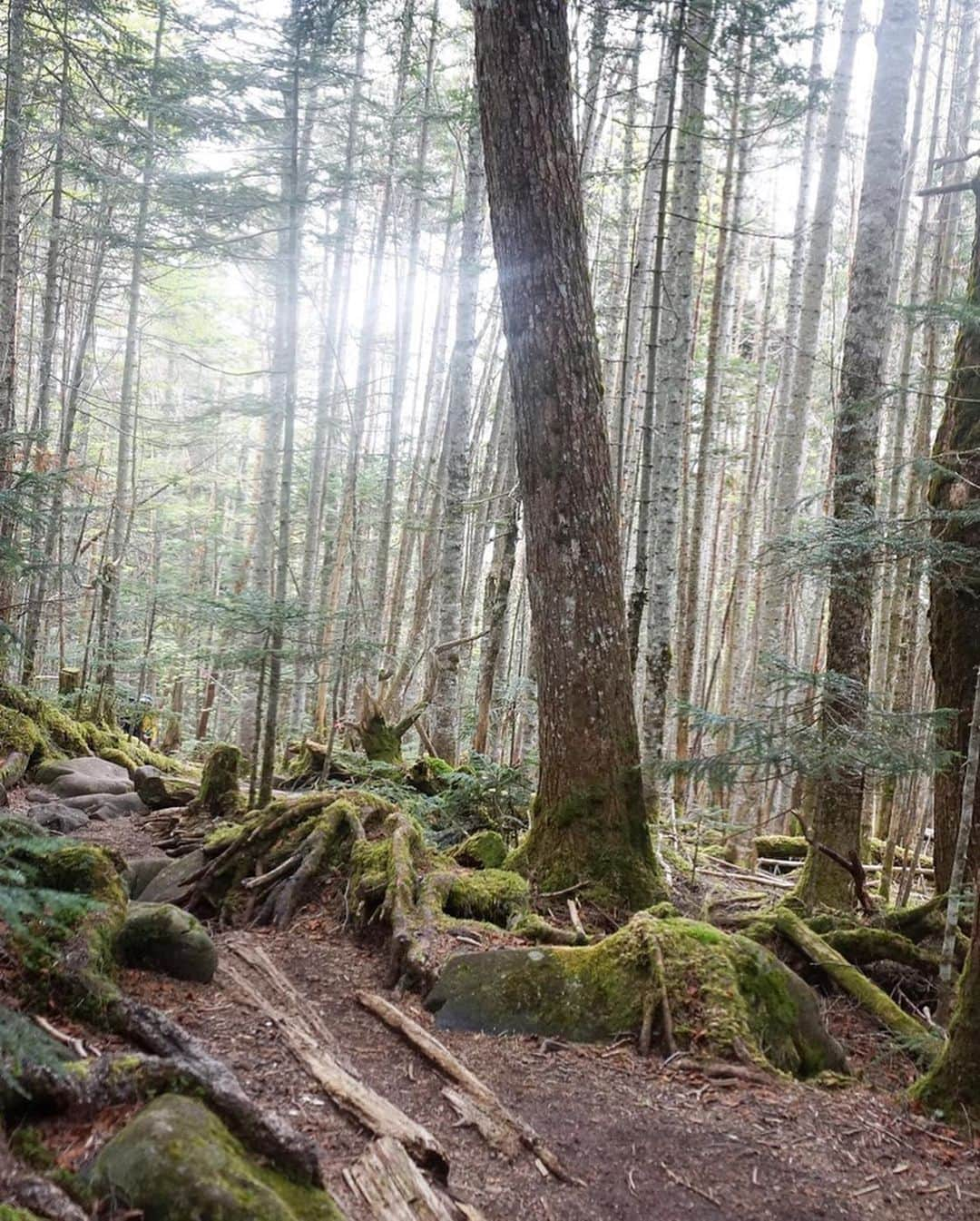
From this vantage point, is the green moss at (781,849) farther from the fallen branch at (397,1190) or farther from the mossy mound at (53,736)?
Result: the fallen branch at (397,1190)

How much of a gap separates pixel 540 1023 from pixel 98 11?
11347 millimetres

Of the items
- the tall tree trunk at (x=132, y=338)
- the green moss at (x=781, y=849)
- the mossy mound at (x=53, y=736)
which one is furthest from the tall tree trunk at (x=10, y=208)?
the green moss at (x=781, y=849)

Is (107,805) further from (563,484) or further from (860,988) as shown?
(860,988)

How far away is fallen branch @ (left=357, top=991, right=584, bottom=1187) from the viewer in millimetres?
3027

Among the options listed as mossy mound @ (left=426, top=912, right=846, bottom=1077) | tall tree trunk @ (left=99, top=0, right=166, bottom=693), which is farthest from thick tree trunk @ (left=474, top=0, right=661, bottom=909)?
tall tree trunk @ (left=99, top=0, right=166, bottom=693)

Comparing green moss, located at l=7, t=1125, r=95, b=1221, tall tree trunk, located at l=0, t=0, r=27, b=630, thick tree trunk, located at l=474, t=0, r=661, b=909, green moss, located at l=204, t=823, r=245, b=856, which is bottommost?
green moss, located at l=204, t=823, r=245, b=856

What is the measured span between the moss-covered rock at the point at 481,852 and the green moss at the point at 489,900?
0.75 metres

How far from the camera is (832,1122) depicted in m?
3.45

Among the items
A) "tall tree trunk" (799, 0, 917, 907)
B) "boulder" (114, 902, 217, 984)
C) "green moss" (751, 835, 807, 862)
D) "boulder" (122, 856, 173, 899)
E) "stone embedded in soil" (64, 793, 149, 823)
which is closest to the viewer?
"boulder" (114, 902, 217, 984)

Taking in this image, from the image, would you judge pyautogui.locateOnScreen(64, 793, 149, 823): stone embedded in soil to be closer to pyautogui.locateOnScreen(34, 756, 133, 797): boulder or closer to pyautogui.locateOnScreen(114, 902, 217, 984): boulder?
pyautogui.locateOnScreen(34, 756, 133, 797): boulder

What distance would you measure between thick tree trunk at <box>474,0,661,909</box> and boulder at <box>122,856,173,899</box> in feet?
9.64

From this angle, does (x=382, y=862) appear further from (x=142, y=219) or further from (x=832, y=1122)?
(x=142, y=219)

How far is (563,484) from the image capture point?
5508 mm

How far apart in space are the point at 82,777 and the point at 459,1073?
24.1ft
